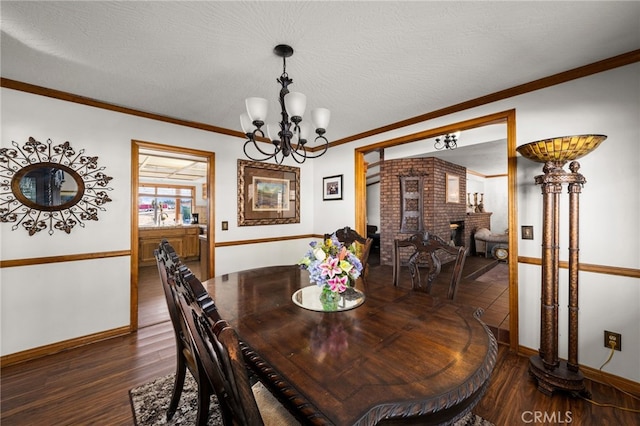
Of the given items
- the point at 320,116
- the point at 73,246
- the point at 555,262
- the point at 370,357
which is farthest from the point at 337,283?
the point at 73,246

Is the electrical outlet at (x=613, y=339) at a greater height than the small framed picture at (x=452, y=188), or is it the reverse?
the small framed picture at (x=452, y=188)

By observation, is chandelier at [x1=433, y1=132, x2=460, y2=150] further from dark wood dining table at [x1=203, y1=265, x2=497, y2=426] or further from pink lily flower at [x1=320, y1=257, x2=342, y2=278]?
pink lily flower at [x1=320, y1=257, x2=342, y2=278]

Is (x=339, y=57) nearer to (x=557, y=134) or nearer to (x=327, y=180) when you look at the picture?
(x=557, y=134)

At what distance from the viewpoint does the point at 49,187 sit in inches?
89.9

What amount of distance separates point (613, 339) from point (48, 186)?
4.72m

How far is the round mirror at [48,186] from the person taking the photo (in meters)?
2.17

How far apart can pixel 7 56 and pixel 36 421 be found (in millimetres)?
2430

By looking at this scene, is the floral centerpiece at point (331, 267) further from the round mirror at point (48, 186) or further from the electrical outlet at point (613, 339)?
the round mirror at point (48, 186)

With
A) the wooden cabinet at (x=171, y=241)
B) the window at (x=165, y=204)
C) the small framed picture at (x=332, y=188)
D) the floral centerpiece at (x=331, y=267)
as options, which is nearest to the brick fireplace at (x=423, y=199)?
the small framed picture at (x=332, y=188)

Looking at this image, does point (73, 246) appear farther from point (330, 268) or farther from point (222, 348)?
point (222, 348)

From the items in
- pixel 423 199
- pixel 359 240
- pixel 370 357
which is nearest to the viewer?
pixel 370 357

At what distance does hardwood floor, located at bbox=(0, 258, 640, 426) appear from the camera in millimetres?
1572

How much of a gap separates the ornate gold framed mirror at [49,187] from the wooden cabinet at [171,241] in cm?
324

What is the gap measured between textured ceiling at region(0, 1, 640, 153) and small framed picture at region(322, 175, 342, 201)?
5.15ft
